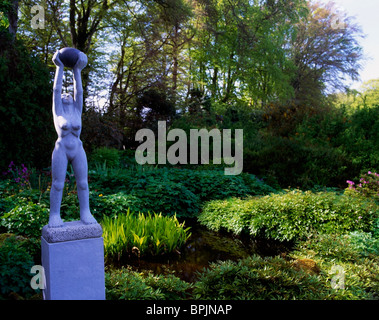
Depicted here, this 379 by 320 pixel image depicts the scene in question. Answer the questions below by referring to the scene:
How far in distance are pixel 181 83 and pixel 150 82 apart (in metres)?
4.53

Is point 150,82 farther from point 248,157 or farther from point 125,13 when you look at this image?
point 248,157

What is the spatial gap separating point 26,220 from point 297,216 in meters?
4.23

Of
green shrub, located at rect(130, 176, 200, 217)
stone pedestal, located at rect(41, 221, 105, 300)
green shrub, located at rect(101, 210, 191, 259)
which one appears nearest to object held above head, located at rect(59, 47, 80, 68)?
stone pedestal, located at rect(41, 221, 105, 300)

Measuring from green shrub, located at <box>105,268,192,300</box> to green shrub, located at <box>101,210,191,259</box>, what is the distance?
74cm

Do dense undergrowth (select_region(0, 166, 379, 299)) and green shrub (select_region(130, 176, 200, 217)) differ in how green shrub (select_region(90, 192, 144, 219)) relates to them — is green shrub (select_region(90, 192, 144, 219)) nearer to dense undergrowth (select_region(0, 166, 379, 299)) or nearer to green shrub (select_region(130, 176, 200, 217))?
dense undergrowth (select_region(0, 166, 379, 299))

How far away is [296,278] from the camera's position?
3184 millimetres

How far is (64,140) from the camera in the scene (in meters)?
2.89

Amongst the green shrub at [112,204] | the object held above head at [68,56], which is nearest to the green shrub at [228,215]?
the green shrub at [112,204]

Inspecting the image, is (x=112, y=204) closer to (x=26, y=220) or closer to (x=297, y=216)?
(x=26, y=220)

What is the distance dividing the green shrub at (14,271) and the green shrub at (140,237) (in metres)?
1.17

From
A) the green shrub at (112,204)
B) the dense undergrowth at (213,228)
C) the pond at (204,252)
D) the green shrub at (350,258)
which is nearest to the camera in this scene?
the dense undergrowth at (213,228)

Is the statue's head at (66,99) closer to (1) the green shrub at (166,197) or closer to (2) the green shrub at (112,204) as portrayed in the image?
(2) the green shrub at (112,204)

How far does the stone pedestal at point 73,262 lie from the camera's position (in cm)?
270
